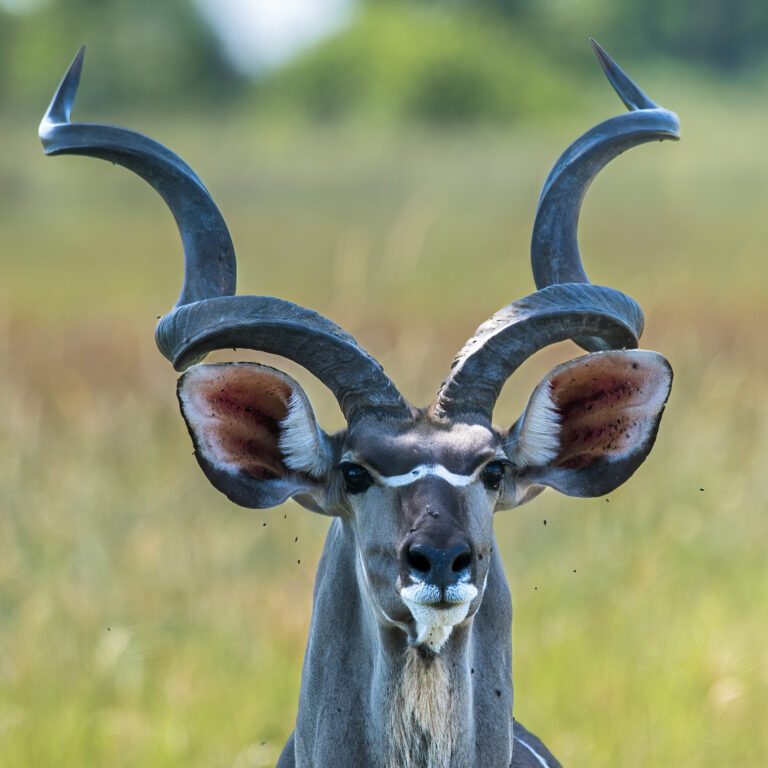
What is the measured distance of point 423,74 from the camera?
44.8 metres

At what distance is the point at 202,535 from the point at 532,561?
2.12 meters

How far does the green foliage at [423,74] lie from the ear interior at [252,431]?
37.8 m

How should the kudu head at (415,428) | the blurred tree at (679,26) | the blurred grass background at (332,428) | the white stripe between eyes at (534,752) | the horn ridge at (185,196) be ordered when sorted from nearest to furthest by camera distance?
1. the kudu head at (415,428)
2. the horn ridge at (185,196)
3. the white stripe between eyes at (534,752)
4. the blurred grass background at (332,428)
5. the blurred tree at (679,26)

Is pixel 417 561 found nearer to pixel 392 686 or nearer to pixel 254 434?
pixel 392 686

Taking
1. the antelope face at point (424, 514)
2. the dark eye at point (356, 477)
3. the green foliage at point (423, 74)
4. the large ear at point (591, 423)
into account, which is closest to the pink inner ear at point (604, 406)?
the large ear at point (591, 423)

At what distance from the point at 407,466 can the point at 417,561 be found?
346mm

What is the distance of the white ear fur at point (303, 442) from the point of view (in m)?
4.22

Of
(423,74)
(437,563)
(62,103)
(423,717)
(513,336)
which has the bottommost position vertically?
(423,717)

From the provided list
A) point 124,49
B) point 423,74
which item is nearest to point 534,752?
point 423,74

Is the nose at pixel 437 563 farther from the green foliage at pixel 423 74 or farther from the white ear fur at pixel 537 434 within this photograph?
the green foliage at pixel 423 74

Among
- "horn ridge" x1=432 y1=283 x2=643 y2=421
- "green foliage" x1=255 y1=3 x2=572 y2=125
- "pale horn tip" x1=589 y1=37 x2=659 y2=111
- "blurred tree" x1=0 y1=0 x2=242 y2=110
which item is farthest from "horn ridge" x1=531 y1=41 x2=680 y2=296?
"blurred tree" x1=0 y1=0 x2=242 y2=110

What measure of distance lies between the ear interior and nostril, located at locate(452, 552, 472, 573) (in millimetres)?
704

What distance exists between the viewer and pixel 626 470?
4.40 metres

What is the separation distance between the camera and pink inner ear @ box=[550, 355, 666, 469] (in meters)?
4.30
